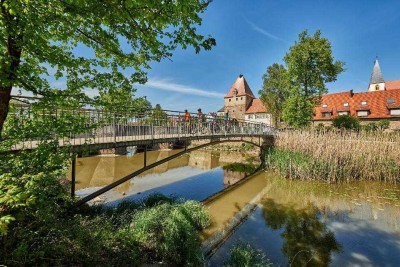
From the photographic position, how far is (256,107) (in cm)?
4922

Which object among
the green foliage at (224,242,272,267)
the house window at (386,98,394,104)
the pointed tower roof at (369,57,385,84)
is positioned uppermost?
the pointed tower roof at (369,57,385,84)

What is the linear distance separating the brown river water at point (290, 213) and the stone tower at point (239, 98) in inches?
1361

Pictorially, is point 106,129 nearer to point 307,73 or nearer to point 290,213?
point 290,213

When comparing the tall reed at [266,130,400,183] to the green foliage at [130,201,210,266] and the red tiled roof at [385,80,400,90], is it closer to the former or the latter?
the green foliage at [130,201,210,266]

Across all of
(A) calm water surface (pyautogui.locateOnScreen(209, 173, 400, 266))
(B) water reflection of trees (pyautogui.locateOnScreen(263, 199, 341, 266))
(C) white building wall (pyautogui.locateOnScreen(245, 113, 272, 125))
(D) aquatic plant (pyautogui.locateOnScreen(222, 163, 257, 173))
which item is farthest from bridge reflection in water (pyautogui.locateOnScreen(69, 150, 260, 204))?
(C) white building wall (pyautogui.locateOnScreen(245, 113, 272, 125))

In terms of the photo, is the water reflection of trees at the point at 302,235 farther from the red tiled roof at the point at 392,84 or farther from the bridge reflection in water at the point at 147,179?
the red tiled roof at the point at 392,84

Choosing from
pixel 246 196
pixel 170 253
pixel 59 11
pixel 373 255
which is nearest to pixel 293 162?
pixel 246 196

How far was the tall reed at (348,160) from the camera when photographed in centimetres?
1343

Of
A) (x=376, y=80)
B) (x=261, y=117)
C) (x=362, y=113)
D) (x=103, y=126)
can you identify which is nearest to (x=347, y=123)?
(x=362, y=113)

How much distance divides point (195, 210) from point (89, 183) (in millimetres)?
9694

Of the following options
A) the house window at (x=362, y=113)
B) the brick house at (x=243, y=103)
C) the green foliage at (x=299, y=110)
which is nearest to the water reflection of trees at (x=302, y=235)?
the green foliage at (x=299, y=110)

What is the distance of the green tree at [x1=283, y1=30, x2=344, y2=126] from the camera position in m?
25.9

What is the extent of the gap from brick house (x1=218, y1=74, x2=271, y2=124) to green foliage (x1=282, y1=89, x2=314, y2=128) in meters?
20.2

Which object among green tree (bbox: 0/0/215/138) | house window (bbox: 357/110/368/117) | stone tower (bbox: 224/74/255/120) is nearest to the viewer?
green tree (bbox: 0/0/215/138)
